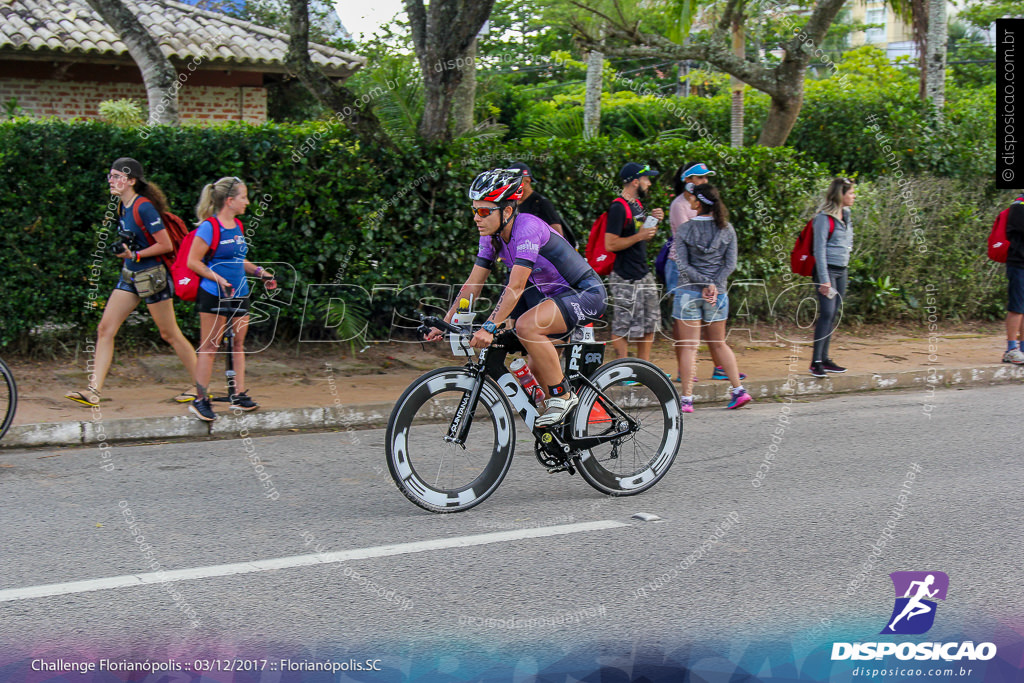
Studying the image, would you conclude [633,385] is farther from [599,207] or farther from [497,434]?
[599,207]

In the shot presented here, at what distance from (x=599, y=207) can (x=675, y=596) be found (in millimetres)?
6958

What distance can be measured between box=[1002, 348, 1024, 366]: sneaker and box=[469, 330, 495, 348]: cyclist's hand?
7.58m

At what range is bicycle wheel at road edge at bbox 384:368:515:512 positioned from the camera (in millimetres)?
5109

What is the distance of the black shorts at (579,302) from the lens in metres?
5.41

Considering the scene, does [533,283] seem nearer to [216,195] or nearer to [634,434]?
[634,434]

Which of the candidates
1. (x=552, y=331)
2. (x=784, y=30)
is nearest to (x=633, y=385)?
(x=552, y=331)

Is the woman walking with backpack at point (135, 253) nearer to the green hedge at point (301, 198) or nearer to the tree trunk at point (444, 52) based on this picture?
the green hedge at point (301, 198)

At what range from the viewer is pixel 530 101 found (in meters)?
28.6

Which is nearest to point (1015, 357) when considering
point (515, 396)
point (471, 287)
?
point (515, 396)

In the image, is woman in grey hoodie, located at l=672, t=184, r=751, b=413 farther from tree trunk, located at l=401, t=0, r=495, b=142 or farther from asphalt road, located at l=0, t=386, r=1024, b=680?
tree trunk, located at l=401, t=0, r=495, b=142

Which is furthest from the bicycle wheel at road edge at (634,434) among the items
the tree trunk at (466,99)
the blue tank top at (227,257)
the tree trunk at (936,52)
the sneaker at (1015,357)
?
the tree trunk at (936,52)

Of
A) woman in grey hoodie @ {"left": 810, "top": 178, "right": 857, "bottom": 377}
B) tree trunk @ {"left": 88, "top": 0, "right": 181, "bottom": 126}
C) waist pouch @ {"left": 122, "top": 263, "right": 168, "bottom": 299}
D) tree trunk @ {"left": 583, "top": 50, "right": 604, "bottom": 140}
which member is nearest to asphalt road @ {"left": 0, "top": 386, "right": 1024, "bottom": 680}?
waist pouch @ {"left": 122, "top": 263, "right": 168, "bottom": 299}

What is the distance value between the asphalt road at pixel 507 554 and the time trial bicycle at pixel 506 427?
0.19 metres

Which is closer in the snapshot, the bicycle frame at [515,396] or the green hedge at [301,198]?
the bicycle frame at [515,396]
